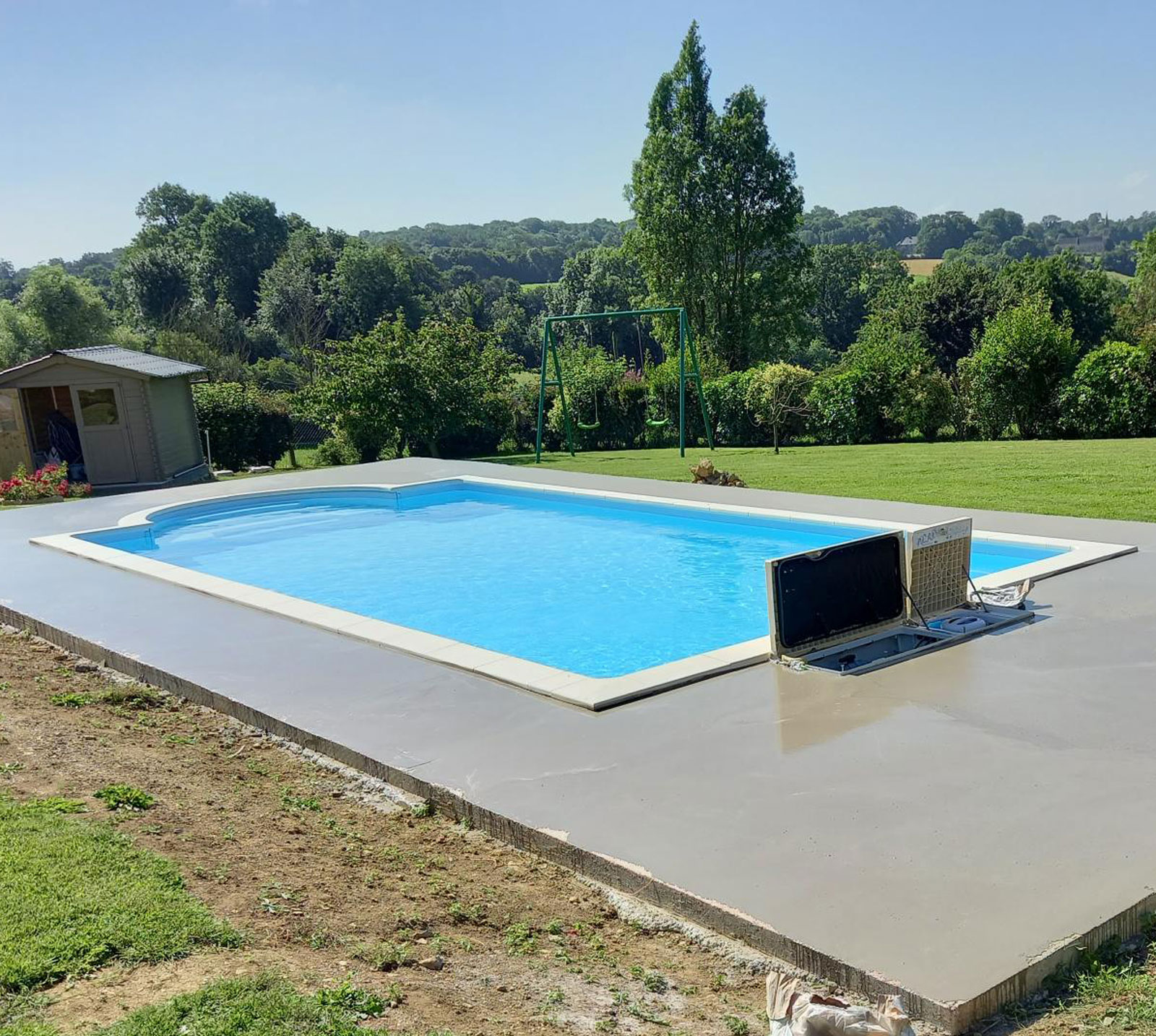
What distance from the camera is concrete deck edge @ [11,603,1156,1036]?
2.79m

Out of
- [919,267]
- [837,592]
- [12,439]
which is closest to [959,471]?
[837,592]

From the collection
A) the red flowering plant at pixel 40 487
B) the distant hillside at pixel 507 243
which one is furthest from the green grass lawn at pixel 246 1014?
the distant hillside at pixel 507 243

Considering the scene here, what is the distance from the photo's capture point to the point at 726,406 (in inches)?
896

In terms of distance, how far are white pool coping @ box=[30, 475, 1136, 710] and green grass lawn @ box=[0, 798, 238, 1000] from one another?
7.99 feet

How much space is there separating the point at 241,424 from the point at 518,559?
40.1 ft

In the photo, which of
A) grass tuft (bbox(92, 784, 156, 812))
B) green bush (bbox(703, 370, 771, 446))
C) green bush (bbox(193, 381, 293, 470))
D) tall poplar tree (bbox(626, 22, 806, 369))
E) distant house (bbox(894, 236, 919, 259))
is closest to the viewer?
grass tuft (bbox(92, 784, 156, 812))

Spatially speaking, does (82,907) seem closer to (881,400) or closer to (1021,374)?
(1021,374)

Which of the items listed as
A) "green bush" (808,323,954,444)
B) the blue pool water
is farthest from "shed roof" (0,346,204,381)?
"green bush" (808,323,954,444)

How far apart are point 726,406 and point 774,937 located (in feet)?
66.3

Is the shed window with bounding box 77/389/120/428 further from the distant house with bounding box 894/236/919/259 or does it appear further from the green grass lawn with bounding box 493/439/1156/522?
the distant house with bounding box 894/236/919/259

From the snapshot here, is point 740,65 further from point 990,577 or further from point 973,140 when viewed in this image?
point 990,577

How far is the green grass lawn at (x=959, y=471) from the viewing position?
11273mm

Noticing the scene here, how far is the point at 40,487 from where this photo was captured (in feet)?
51.0

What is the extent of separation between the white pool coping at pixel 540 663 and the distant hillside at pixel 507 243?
66330mm
